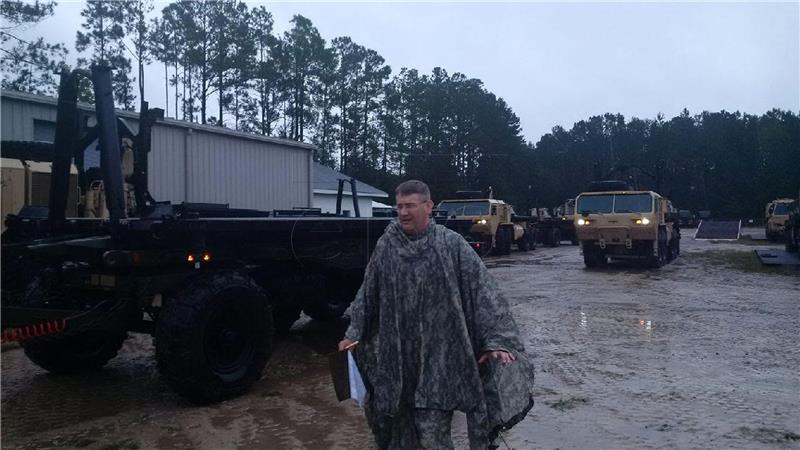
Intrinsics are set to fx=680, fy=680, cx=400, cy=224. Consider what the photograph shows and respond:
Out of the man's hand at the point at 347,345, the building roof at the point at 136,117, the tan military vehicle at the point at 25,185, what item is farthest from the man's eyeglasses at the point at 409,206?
the building roof at the point at 136,117

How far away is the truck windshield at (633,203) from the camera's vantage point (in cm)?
1859

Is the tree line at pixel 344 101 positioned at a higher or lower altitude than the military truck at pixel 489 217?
higher

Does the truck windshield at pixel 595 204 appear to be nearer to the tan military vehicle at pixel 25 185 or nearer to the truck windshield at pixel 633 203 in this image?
the truck windshield at pixel 633 203

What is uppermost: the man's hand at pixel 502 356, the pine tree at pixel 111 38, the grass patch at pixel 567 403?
the pine tree at pixel 111 38

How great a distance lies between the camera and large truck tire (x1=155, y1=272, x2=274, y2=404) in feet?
17.3

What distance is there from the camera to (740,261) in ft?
70.0

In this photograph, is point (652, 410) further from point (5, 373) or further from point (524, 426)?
point (5, 373)

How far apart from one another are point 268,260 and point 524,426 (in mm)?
2948

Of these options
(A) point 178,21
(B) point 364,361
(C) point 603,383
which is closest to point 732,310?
(C) point 603,383

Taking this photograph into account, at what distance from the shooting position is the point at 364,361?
3410 mm

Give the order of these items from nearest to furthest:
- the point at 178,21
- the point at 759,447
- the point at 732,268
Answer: the point at 759,447 < the point at 732,268 < the point at 178,21

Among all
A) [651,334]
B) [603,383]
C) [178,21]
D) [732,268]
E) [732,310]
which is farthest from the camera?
[178,21]

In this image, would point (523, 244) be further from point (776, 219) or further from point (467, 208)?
point (776, 219)

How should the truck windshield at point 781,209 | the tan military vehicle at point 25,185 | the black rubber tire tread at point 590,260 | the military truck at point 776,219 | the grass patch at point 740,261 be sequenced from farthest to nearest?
the truck windshield at point 781,209 < the military truck at point 776,219 < the black rubber tire tread at point 590,260 < the grass patch at point 740,261 < the tan military vehicle at point 25,185
